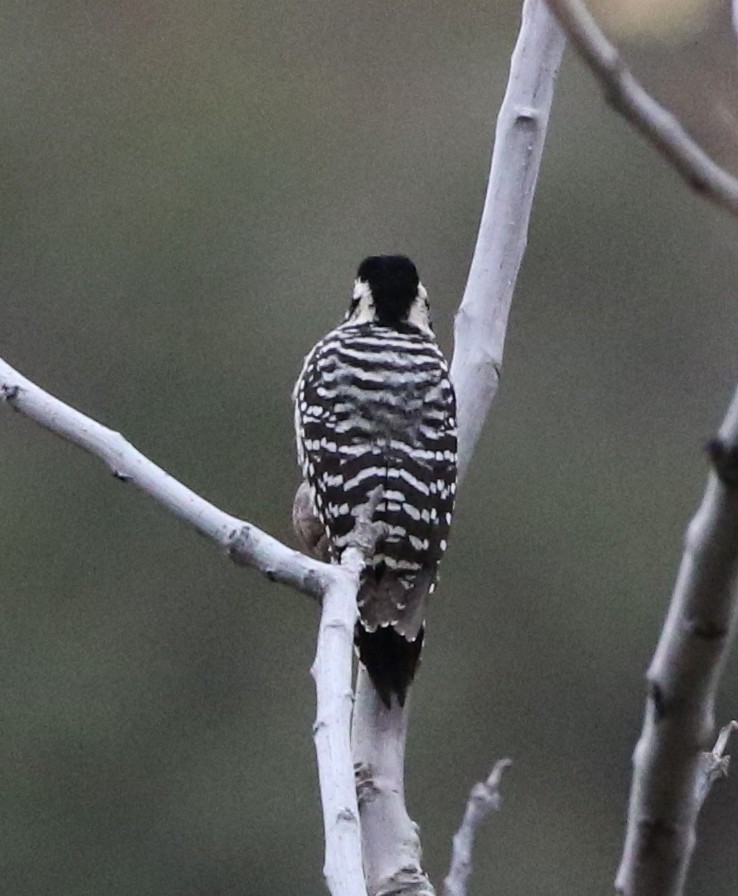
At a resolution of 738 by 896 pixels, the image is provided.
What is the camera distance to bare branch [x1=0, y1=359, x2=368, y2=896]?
215 centimetres

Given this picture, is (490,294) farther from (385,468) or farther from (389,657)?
(389,657)

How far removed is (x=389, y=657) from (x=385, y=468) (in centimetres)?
41

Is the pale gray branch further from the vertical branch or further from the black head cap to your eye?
the black head cap

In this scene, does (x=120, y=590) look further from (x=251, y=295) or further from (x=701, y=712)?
(x=701, y=712)

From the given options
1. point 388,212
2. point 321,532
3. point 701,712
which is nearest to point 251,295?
point 388,212

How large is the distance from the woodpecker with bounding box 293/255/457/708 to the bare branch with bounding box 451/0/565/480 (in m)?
0.14

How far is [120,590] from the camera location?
18.6 m

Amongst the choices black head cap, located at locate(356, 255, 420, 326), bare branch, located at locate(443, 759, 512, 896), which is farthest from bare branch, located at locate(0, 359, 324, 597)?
black head cap, located at locate(356, 255, 420, 326)

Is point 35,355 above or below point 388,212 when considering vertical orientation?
below

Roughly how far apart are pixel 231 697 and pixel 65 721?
58.7 inches

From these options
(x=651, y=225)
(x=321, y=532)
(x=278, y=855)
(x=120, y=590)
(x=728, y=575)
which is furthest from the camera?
(x=651, y=225)

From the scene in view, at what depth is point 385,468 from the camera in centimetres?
414

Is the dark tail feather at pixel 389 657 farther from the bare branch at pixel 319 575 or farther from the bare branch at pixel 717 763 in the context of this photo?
the bare branch at pixel 717 763

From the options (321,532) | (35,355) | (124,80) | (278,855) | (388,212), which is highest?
(124,80)
